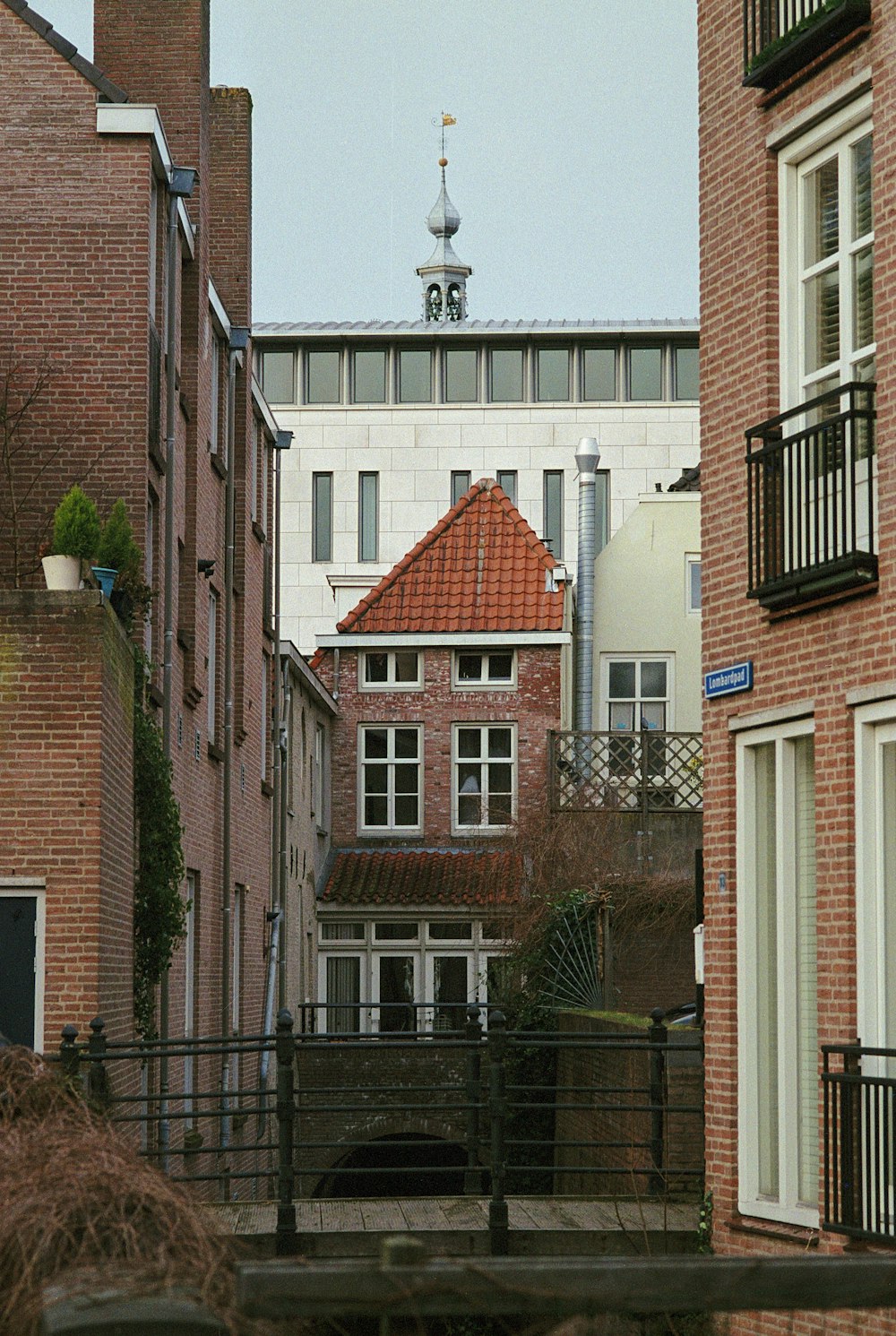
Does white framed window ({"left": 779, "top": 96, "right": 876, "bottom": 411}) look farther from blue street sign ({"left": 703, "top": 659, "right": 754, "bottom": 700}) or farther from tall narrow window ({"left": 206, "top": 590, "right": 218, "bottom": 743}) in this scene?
tall narrow window ({"left": 206, "top": 590, "right": 218, "bottom": 743})

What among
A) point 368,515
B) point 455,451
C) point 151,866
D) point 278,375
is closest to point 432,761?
point 151,866

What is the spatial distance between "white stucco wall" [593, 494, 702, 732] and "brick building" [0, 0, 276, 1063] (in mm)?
13239

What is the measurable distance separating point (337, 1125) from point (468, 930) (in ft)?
15.6

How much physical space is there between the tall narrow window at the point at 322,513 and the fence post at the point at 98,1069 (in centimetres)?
4451

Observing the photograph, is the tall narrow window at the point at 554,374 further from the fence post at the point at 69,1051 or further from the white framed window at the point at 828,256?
the fence post at the point at 69,1051

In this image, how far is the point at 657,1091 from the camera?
1327 centimetres

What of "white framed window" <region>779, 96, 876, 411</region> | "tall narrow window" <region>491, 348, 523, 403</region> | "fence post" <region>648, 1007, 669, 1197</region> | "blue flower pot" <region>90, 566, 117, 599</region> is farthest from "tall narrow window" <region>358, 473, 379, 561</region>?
"white framed window" <region>779, 96, 876, 411</region>

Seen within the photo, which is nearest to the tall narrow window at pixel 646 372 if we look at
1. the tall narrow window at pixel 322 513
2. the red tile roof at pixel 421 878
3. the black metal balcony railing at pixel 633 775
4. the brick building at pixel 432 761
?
the tall narrow window at pixel 322 513

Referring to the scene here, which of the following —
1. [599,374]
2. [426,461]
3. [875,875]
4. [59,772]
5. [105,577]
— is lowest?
[875,875]

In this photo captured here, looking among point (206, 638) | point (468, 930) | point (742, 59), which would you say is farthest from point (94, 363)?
point (468, 930)

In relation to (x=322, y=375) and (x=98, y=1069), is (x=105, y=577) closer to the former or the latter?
(x=98, y=1069)

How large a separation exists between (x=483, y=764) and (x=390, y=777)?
1899mm

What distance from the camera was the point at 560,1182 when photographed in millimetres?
21609

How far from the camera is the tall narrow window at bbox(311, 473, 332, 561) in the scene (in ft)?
186
